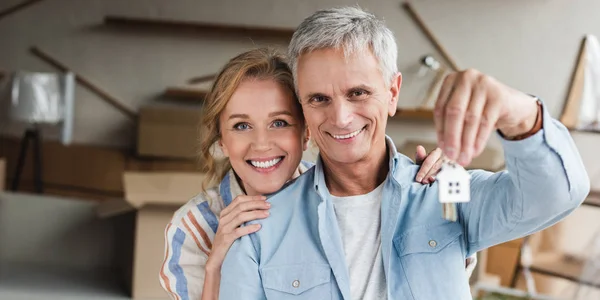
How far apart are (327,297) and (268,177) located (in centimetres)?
34

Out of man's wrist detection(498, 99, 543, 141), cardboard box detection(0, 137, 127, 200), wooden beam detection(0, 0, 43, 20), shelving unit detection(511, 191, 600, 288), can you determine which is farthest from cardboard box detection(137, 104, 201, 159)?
man's wrist detection(498, 99, 543, 141)

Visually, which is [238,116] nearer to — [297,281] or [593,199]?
[297,281]

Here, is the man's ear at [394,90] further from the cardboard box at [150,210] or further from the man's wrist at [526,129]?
the cardboard box at [150,210]

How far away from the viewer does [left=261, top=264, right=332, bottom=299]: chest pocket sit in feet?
5.02

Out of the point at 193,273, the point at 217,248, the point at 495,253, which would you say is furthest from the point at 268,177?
the point at 495,253

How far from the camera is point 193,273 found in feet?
6.20

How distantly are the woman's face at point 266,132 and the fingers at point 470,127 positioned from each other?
29.1 inches

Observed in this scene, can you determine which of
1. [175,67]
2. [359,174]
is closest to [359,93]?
[359,174]

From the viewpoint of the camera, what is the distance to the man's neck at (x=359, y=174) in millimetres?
1616

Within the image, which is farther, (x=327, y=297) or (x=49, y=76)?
(x=49, y=76)

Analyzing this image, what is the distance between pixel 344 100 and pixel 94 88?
4.11 m

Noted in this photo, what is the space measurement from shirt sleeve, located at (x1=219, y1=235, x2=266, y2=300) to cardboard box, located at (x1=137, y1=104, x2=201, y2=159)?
3.29 meters

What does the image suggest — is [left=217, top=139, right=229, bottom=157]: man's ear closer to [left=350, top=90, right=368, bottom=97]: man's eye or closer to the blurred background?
[left=350, top=90, right=368, bottom=97]: man's eye

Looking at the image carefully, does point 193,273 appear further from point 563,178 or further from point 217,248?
point 563,178
